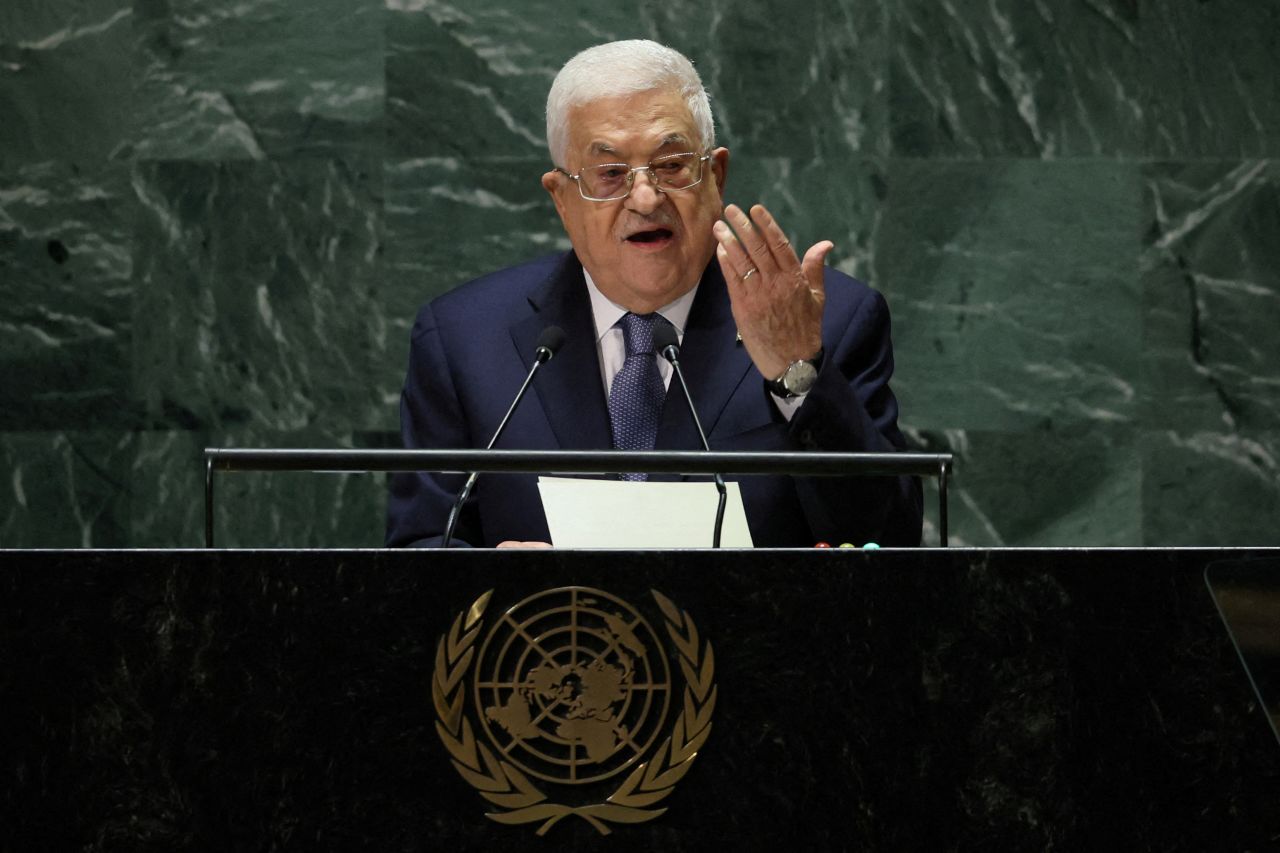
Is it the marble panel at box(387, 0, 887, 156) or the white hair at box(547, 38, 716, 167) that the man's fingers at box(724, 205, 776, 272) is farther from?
the marble panel at box(387, 0, 887, 156)

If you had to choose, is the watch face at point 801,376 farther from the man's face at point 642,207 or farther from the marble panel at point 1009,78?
the marble panel at point 1009,78

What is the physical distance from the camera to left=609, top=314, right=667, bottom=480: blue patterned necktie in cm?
288

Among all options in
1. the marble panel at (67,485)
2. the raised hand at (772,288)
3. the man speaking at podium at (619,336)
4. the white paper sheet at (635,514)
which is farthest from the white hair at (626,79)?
the marble panel at (67,485)

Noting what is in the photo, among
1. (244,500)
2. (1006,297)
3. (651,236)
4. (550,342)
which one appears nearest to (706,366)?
(651,236)

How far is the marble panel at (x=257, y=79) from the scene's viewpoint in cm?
423

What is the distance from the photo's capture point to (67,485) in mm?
4250

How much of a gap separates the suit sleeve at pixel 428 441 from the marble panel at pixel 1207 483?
6.72 ft

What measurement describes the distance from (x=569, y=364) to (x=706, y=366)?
0.24 metres

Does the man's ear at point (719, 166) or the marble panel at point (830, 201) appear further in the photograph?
the marble panel at point (830, 201)

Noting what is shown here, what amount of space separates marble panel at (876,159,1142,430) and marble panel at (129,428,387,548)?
1406mm
